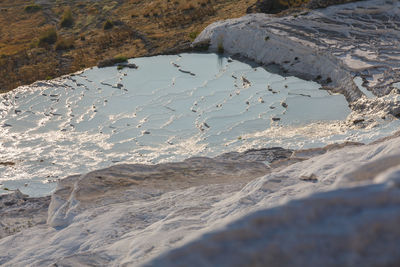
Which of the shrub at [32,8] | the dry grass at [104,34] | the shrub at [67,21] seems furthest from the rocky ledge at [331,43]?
the shrub at [32,8]

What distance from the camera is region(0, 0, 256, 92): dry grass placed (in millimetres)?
12266

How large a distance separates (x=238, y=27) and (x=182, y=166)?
6.83m

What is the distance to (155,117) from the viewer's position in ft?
24.3

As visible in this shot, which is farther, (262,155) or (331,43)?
(331,43)

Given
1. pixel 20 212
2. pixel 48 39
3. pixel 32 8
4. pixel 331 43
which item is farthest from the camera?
pixel 32 8

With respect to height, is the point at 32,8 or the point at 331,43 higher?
the point at 331,43

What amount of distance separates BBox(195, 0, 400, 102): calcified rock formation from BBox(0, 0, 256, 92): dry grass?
182cm

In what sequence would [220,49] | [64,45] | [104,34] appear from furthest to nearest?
[104,34] → [64,45] → [220,49]

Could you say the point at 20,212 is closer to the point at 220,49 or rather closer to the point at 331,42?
the point at 331,42

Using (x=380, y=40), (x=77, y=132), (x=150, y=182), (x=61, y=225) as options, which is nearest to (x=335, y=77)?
(x=380, y=40)

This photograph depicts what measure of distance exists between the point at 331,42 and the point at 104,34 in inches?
365

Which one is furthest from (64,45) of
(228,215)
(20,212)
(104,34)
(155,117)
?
(228,215)

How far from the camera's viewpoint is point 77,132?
7266 millimetres

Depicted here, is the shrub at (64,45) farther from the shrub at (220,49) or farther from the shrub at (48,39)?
the shrub at (220,49)
